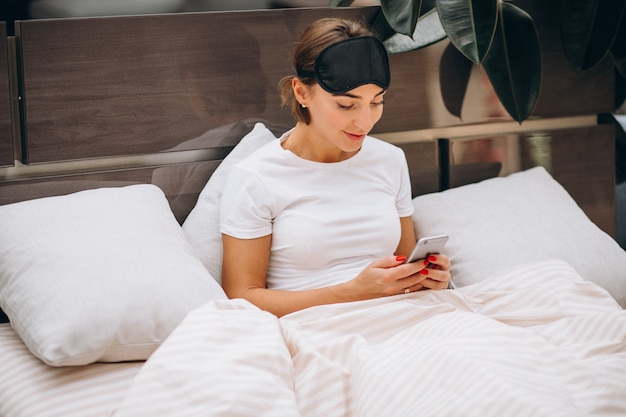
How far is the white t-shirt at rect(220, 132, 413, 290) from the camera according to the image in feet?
6.25

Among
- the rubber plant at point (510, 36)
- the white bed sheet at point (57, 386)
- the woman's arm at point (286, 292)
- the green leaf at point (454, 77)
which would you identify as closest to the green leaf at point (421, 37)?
the rubber plant at point (510, 36)

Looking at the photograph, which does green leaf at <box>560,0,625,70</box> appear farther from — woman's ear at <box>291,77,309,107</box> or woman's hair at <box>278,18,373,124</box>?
woman's ear at <box>291,77,309,107</box>

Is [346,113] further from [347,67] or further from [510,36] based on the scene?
[510,36]

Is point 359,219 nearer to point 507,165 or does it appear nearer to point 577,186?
point 507,165

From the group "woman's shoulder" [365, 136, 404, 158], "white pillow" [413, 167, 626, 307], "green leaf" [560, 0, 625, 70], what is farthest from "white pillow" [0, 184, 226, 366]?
"green leaf" [560, 0, 625, 70]

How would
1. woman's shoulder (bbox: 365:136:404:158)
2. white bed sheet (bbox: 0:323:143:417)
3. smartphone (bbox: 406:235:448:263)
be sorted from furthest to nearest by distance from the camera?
woman's shoulder (bbox: 365:136:404:158), smartphone (bbox: 406:235:448:263), white bed sheet (bbox: 0:323:143:417)

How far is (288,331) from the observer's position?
62.5 inches

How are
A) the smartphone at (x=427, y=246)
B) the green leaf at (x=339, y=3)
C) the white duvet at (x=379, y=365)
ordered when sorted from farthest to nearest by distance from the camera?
1. the green leaf at (x=339, y=3)
2. the smartphone at (x=427, y=246)
3. the white duvet at (x=379, y=365)

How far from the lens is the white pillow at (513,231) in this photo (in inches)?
84.6

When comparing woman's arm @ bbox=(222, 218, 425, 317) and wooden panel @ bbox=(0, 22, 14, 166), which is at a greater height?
wooden panel @ bbox=(0, 22, 14, 166)

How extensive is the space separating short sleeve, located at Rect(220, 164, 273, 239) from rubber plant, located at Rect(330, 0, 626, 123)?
0.61 metres

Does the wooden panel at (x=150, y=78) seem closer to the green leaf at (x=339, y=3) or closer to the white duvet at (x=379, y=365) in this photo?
the green leaf at (x=339, y=3)

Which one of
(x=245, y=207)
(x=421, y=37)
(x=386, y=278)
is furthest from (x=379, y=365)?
(x=421, y=37)

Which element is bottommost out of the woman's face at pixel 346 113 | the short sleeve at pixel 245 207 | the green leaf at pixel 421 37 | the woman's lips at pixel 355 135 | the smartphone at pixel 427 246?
the smartphone at pixel 427 246
